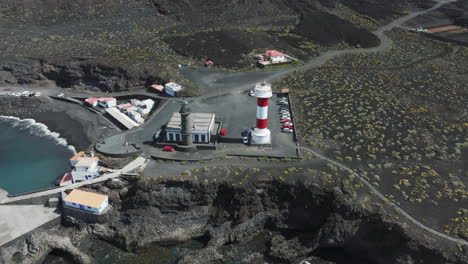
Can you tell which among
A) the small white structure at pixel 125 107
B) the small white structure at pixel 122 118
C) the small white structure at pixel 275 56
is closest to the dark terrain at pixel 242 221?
the small white structure at pixel 122 118

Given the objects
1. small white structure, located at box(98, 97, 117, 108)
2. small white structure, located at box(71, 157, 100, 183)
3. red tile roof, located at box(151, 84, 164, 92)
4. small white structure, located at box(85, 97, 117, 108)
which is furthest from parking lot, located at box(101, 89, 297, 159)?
small white structure, located at box(85, 97, 117, 108)

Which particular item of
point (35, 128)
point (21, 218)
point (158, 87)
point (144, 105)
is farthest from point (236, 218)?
point (35, 128)

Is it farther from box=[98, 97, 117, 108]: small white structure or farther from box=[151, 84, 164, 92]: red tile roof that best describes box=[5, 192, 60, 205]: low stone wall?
box=[151, 84, 164, 92]: red tile roof

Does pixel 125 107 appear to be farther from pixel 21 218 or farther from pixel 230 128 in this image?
pixel 21 218

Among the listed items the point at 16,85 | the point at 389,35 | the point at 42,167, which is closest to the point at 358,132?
the point at 42,167

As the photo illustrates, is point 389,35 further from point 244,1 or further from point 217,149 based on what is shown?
point 217,149

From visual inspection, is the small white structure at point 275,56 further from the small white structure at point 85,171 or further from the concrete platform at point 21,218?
the concrete platform at point 21,218
